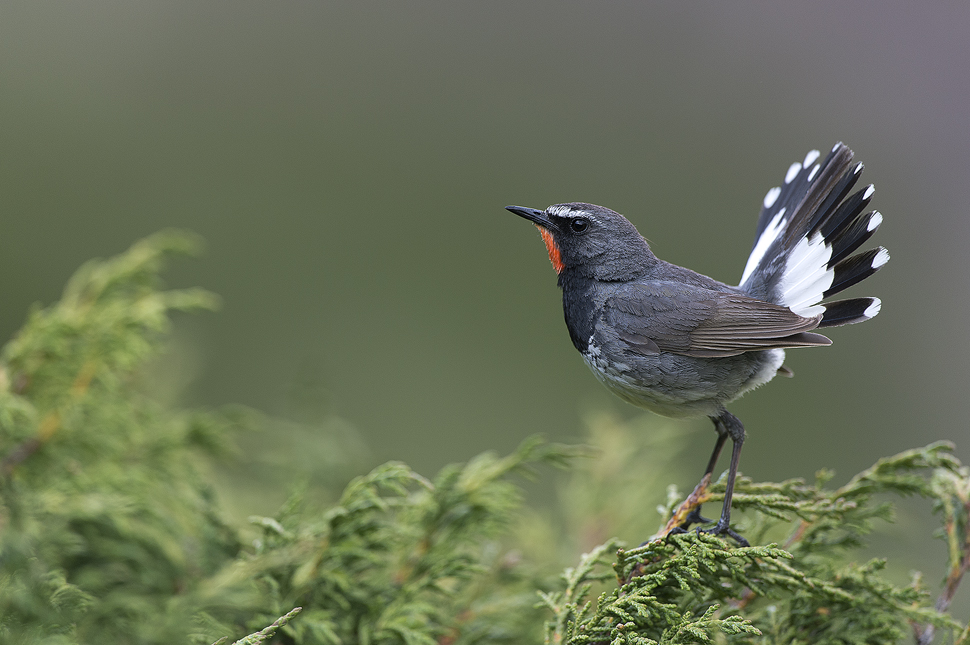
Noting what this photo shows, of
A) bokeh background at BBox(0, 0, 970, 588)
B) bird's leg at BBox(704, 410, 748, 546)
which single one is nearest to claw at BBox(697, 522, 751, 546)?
bird's leg at BBox(704, 410, 748, 546)

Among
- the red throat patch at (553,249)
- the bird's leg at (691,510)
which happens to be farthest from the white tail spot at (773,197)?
the bird's leg at (691,510)

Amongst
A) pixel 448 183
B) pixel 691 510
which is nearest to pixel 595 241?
pixel 691 510

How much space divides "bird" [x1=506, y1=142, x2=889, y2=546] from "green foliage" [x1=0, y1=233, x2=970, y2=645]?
334 mm

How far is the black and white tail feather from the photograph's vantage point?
110 inches

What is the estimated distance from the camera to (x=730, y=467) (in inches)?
102

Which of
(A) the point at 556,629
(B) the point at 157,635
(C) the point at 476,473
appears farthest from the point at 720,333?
(B) the point at 157,635

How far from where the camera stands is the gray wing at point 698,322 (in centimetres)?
272

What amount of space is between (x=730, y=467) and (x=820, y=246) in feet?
3.48

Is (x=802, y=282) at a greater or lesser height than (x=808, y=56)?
lesser

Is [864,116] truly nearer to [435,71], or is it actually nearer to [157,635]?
[435,71]

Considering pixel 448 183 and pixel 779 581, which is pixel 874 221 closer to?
pixel 779 581

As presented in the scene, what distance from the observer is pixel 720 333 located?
2.82 meters

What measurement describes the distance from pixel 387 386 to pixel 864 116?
877 centimetres

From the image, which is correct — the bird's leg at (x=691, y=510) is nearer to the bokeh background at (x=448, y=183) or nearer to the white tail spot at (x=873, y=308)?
the white tail spot at (x=873, y=308)
